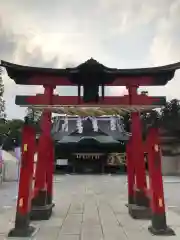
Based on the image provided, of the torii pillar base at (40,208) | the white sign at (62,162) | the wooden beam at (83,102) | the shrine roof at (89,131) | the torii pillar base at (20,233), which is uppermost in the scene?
the shrine roof at (89,131)

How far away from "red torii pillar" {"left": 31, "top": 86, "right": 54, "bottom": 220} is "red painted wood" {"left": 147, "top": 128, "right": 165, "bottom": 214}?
2.90 m

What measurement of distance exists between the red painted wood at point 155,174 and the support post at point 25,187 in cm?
260

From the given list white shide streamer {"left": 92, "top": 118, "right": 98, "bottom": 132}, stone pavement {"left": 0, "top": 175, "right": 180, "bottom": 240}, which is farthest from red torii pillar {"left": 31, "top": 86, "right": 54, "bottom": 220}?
white shide streamer {"left": 92, "top": 118, "right": 98, "bottom": 132}

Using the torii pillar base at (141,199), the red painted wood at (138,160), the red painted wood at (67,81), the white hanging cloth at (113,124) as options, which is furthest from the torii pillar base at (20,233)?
the white hanging cloth at (113,124)

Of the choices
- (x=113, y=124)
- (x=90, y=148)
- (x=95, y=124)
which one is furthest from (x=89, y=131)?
(x=113, y=124)

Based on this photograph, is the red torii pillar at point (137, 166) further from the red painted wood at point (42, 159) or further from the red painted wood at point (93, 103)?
the red painted wood at point (42, 159)

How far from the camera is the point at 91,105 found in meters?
7.68

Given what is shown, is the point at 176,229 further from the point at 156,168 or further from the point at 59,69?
the point at 59,69

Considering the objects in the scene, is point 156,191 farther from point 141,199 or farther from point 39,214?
point 39,214

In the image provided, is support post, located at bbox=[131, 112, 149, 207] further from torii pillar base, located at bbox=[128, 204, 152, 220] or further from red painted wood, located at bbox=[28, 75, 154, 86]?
red painted wood, located at bbox=[28, 75, 154, 86]

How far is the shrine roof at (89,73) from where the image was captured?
7738mm

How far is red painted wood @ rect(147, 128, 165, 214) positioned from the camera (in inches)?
264

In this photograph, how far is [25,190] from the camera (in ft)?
22.2

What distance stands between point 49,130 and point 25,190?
269 centimetres
